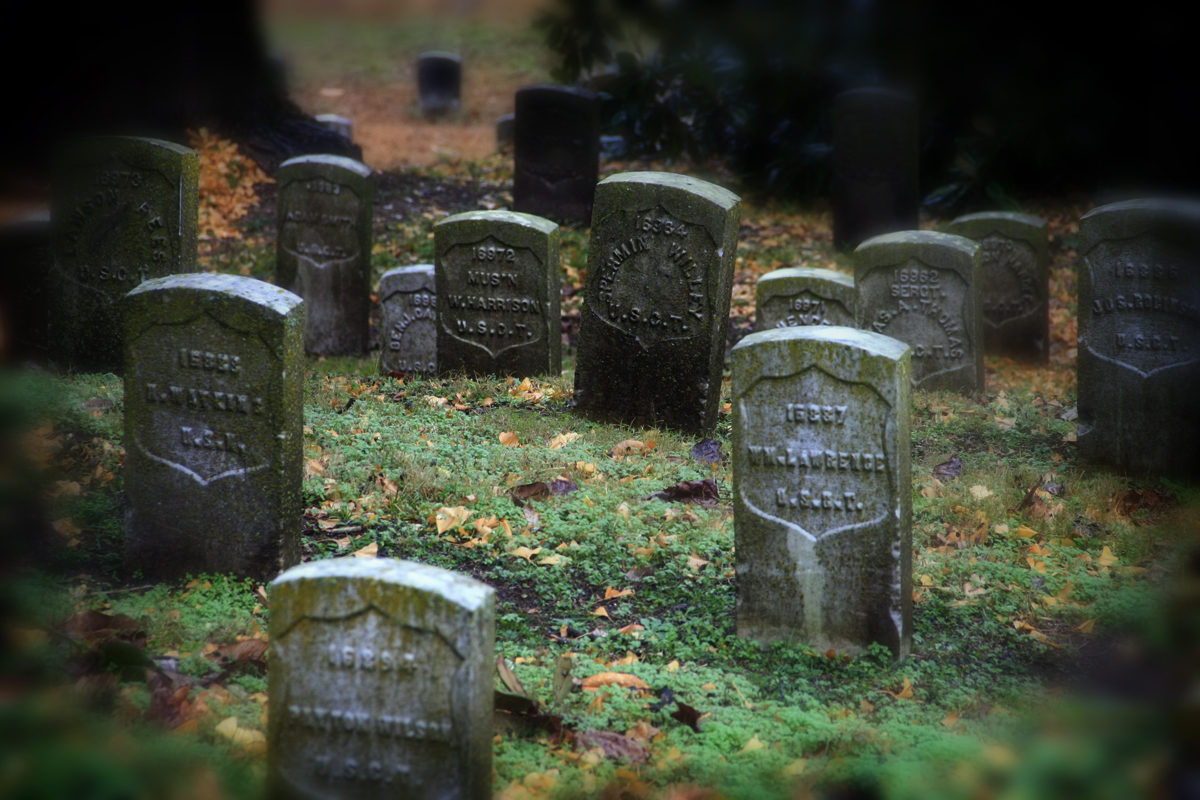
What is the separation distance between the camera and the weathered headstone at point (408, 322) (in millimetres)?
9281

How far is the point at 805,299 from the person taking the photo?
8.81 metres

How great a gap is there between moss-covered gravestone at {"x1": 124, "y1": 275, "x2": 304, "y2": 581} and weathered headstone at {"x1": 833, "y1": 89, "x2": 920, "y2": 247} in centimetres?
1074

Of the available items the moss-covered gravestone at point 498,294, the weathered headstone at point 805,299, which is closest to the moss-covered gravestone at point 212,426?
the moss-covered gravestone at point 498,294

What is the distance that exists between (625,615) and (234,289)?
2.41 m

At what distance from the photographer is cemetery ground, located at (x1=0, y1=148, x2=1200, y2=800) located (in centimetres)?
114

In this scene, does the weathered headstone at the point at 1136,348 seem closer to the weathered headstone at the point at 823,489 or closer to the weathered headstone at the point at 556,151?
the weathered headstone at the point at 823,489

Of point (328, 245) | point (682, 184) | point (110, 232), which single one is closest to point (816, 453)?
point (682, 184)

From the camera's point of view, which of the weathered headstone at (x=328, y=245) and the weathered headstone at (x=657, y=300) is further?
the weathered headstone at (x=328, y=245)

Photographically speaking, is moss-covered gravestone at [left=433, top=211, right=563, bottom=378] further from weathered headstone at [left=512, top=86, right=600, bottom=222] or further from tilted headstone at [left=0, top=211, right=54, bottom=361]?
weathered headstone at [left=512, top=86, right=600, bottom=222]

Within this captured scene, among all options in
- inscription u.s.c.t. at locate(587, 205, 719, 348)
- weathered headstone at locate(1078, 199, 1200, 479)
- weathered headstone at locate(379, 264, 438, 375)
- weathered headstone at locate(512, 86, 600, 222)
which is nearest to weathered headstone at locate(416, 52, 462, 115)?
weathered headstone at locate(512, 86, 600, 222)

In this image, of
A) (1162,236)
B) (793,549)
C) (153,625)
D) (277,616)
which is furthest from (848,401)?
(1162,236)

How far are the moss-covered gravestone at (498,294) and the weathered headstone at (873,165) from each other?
22.1ft

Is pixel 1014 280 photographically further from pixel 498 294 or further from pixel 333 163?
pixel 333 163

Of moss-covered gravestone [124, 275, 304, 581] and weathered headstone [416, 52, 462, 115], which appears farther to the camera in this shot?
weathered headstone [416, 52, 462, 115]
